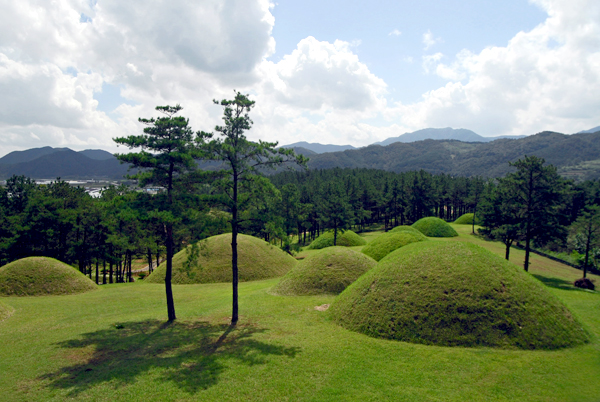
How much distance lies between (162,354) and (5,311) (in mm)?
15363

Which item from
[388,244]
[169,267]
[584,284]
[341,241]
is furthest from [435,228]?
[169,267]

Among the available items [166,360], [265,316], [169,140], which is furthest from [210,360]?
[169,140]

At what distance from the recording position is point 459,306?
14.8m

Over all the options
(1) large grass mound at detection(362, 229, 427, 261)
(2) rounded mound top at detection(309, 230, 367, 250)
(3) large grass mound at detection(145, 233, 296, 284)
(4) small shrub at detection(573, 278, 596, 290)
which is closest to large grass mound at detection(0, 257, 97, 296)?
(3) large grass mound at detection(145, 233, 296, 284)

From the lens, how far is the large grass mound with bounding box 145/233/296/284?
35.2 metres

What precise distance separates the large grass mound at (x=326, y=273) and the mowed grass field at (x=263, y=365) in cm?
484

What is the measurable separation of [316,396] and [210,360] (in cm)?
530

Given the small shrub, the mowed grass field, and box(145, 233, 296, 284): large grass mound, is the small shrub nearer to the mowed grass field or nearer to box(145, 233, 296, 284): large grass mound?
the mowed grass field

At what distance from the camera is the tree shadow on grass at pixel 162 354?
11.5m

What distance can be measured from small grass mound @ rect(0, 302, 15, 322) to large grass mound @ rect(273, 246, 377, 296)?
18.2 m

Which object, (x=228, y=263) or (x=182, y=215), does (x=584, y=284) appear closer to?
(x=228, y=263)

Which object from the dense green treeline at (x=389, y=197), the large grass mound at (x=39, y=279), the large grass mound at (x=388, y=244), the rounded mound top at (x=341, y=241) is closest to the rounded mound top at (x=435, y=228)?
the rounded mound top at (x=341, y=241)

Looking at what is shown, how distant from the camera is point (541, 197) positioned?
34.0 meters

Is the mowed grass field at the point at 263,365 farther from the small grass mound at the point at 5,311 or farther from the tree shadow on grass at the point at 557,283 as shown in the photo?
the tree shadow on grass at the point at 557,283
